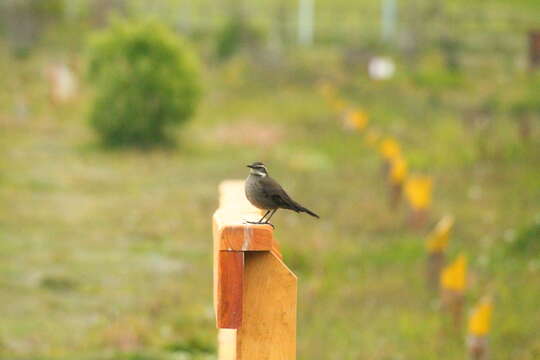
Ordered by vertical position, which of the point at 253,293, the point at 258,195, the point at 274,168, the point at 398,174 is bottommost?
the point at 274,168

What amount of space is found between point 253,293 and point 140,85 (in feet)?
58.8

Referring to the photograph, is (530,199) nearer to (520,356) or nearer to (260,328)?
(520,356)

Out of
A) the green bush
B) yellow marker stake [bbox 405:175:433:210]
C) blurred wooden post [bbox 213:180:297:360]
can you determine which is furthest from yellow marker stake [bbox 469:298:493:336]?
the green bush

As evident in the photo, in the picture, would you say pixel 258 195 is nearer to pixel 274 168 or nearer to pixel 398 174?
pixel 398 174

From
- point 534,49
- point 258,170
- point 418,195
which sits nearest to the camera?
point 258,170

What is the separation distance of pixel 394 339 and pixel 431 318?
0.74 meters

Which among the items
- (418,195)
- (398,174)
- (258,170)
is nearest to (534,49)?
(398,174)

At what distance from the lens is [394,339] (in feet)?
25.8

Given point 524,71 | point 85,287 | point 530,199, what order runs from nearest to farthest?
point 85,287 < point 530,199 < point 524,71

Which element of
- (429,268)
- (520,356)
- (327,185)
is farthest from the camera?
(327,185)

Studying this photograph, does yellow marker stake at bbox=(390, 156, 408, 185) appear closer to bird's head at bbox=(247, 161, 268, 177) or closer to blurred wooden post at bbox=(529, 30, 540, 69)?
bird's head at bbox=(247, 161, 268, 177)

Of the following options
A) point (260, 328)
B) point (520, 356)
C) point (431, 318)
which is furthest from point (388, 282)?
point (260, 328)

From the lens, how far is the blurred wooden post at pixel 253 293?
272 cm

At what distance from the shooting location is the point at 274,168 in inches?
665
